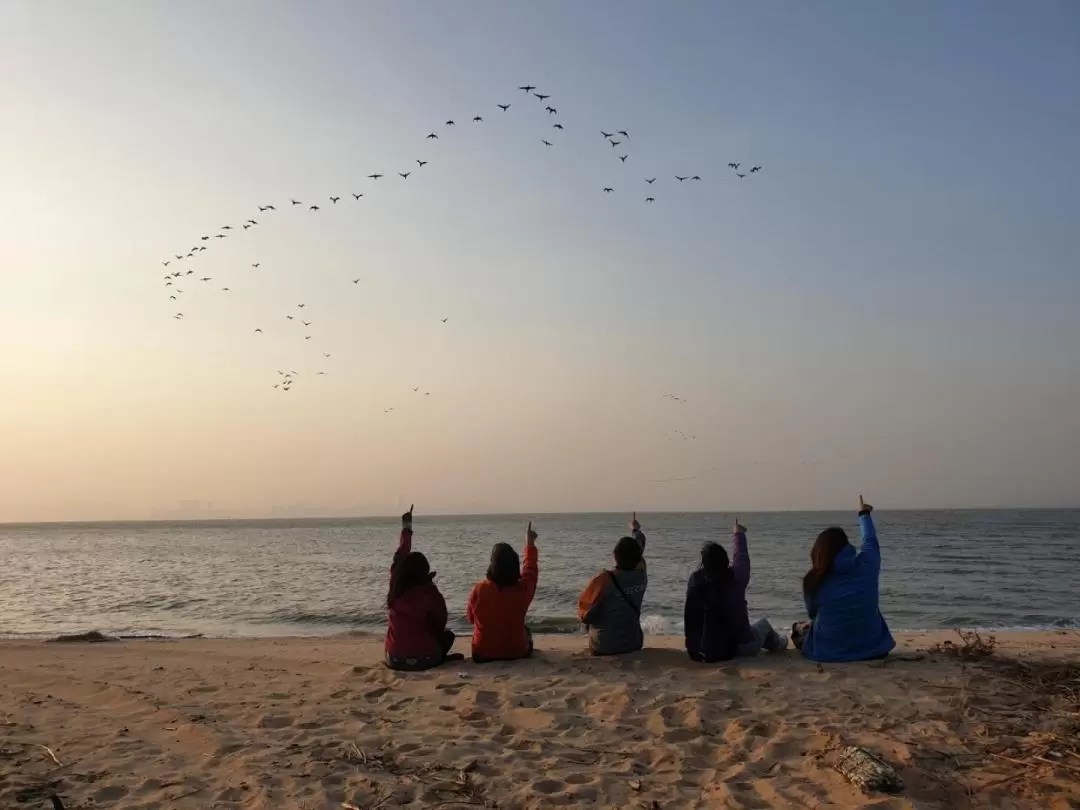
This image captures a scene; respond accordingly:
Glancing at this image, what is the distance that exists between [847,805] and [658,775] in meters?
1.09

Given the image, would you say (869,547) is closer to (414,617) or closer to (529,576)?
(529,576)

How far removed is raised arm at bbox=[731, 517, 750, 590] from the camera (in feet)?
24.3

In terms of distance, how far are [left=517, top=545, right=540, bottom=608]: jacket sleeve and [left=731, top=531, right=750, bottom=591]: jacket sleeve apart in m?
2.03

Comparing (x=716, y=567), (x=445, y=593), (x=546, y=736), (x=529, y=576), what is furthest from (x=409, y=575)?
(x=445, y=593)

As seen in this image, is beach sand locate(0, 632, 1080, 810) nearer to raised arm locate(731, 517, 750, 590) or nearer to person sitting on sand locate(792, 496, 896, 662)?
person sitting on sand locate(792, 496, 896, 662)

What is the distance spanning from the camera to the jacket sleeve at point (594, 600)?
7.62 m

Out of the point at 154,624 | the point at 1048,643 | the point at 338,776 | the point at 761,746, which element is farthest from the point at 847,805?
the point at 154,624

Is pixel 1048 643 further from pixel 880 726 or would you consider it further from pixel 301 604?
pixel 301 604

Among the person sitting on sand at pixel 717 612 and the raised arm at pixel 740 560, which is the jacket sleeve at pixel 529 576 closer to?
the person sitting on sand at pixel 717 612

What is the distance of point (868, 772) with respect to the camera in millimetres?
4223

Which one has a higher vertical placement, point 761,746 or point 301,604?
point 761,746

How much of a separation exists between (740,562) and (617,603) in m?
1.34

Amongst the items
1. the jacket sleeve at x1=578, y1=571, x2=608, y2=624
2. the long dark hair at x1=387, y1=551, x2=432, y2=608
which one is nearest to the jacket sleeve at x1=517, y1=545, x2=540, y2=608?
the jacket sleeve at x1=578, y1=571, x2=608, y2=624

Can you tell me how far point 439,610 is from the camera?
296 inches
